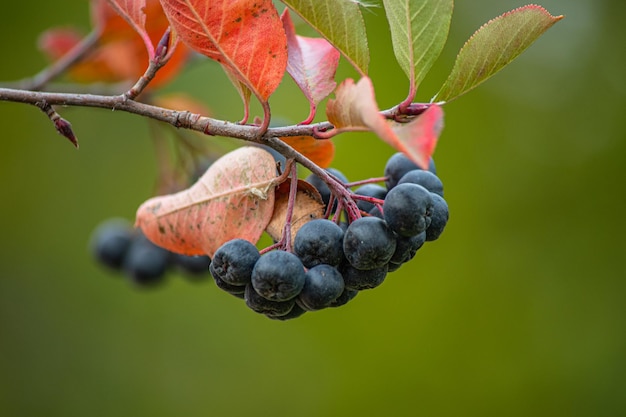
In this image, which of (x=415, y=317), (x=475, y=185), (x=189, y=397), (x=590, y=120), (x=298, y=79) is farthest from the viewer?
(x=189, y=397)

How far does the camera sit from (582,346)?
12.1 feet

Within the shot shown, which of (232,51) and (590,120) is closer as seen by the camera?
(232,51)

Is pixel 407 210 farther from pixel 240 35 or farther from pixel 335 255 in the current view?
pixel 240 35

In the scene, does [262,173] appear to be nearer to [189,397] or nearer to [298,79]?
[298,79]

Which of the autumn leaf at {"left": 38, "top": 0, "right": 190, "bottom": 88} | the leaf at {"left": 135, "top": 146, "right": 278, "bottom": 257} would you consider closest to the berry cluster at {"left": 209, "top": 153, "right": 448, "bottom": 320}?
the leaf at {"left": 135, "top": 146, "right": 278, "bottom": 257}

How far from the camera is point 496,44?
97 cm

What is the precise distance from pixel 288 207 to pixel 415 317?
2.66m

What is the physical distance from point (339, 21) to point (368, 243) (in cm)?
38

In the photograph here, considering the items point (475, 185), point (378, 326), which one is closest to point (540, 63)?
point (475, 185)

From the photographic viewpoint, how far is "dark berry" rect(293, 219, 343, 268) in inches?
38.8

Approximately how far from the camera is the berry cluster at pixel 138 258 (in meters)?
1.96

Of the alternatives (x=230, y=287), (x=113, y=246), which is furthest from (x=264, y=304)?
(x=113, y=246)

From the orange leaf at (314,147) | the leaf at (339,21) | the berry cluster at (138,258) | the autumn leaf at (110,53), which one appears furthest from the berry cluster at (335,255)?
the autumn leaf at (110,53)

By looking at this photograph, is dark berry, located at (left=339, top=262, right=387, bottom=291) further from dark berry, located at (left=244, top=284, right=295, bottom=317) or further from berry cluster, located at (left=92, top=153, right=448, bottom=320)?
dark berry, located at (left=244, top=284, right=295, bottom=317)
